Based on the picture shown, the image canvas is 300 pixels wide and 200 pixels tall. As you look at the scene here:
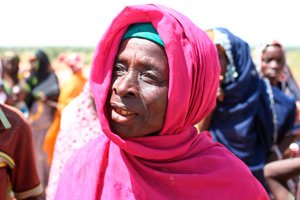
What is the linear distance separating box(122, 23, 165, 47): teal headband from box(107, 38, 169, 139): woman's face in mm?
23

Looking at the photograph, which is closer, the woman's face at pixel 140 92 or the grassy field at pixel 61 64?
the woman's face at pixel 140 92

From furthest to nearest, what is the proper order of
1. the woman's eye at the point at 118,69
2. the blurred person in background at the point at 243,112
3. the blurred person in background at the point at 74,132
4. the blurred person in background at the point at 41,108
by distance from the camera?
the blurred person in background at the point at 41,108
the blurred person in background at the point at 243,112
the blurred person in background at the point at 74,132
the woman's eye at the point at 118,69

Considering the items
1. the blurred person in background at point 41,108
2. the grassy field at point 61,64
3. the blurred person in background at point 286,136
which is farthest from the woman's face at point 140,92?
the grassy field at point 61,64

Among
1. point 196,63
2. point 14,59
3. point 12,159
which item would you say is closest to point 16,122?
point 12,159

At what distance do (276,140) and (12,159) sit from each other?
9.20 ft

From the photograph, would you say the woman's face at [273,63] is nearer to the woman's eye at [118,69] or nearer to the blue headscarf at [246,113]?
the blue headscarf at [246,113]

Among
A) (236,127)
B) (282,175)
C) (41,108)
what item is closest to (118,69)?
(282,175)

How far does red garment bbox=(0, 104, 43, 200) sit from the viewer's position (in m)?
2.40

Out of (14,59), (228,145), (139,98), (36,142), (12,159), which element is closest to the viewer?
(139,98)

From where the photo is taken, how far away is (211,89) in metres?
2.11

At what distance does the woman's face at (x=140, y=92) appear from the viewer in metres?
1.86

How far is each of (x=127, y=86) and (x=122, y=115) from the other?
15 cm

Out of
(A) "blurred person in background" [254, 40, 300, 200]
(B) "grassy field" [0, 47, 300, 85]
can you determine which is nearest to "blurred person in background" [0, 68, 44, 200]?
(A) "blurred person in background" [254, 40, 300, 200]

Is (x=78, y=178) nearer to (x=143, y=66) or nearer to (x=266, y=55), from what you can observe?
(x=143, y=66)
